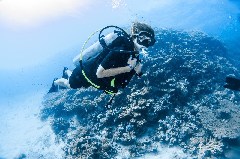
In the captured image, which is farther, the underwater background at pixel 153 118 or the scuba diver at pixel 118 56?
the underwater background at pixel 153 118

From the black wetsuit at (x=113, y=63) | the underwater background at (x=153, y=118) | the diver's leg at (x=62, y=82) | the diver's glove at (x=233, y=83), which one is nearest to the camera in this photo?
the diver's glove at (x=233, y=83)

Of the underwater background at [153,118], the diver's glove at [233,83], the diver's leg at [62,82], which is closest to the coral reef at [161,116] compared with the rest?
the underwater background at [153,118]

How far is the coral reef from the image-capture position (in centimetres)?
929

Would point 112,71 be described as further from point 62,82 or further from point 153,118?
point 153,118

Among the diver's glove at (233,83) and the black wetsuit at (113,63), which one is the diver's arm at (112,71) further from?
the diver's glove at (233,83)

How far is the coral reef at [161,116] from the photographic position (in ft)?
30.5

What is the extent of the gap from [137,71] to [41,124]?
13996 mm

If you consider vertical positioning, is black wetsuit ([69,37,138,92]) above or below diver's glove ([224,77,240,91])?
below

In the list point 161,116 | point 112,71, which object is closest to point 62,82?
point 112,71

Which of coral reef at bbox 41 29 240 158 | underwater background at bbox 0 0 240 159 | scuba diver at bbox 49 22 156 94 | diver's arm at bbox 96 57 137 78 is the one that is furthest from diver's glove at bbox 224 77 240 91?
coral reef at bbox 41 29 240 158

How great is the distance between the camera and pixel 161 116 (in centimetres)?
1012

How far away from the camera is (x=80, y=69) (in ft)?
16.8

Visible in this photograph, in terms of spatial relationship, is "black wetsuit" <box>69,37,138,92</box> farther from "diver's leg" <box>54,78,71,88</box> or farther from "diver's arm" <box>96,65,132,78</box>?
"diver's leg" <box>54,78,71,88</box>

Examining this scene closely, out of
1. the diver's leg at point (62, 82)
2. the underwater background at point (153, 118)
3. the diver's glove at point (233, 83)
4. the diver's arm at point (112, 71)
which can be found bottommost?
the underwater background at point (153, 118)
